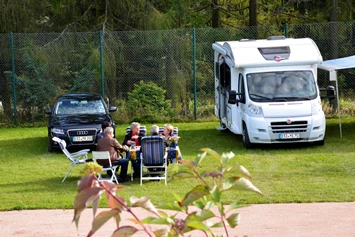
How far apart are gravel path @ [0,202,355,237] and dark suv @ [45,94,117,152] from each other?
620cm

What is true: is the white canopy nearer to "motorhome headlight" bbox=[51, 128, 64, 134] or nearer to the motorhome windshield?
the motorhome windshield

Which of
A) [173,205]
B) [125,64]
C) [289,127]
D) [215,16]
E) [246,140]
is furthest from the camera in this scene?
[215,16]

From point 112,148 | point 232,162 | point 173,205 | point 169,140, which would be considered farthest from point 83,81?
point 173,205

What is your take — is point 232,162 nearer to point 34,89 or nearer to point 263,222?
point 263,222

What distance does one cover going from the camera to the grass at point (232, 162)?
40.1 ft

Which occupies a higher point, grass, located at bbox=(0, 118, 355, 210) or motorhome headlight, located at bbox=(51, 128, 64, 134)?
motorhome headlight, located at bbox=(51, 128, 64, 134)

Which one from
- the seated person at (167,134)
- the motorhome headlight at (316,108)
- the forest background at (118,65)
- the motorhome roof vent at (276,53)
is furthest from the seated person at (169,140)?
the forest background at (118,65)

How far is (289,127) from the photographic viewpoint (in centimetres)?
1725

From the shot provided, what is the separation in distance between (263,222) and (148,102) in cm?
1389

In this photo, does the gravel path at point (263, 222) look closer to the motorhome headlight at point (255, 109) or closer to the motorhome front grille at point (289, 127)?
the motorhome front grille at point (289, 127)

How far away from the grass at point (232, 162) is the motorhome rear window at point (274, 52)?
220 cm

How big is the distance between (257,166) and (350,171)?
192cm

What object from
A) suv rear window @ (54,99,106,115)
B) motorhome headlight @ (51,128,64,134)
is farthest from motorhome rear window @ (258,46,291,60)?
motorhome headlight @ (51,128,64,134)

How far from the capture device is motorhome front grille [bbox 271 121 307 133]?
1725 cm
